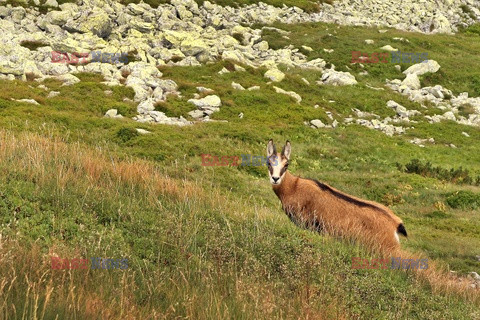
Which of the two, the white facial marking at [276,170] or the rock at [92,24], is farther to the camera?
the rock at [92,24]

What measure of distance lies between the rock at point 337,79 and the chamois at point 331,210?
111 ft

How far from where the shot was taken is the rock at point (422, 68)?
49500mm

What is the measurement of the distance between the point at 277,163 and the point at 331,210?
1.76m

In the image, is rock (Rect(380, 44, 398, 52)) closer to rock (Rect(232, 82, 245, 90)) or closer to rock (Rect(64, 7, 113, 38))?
rock (Rect(232, 82, 245, 90))

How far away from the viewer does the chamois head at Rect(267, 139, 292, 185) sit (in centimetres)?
1205

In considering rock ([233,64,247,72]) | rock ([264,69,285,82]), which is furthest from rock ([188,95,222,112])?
rock ([233,64,247,72])

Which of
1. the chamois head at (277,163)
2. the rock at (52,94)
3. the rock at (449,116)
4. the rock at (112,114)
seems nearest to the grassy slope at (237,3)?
the rock at (52,94)

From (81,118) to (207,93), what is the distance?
1120 cm

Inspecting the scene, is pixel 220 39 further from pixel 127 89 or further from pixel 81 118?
pixel 81 118

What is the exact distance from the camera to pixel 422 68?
49875 mm

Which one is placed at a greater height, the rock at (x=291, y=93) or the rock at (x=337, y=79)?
the rock at (x=291, y=93)

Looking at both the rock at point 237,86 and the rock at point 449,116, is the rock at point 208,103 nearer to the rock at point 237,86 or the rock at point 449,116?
the rock at point 237,86

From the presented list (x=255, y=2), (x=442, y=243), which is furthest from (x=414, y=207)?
(x=255, y=2)

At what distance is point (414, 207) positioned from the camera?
21.0 metres
